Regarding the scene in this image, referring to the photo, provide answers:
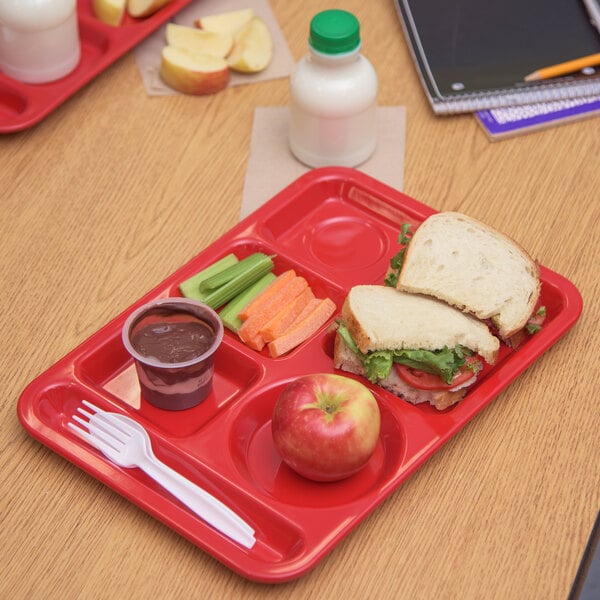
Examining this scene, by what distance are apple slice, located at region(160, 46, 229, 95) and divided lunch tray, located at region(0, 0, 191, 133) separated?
3.9 inches

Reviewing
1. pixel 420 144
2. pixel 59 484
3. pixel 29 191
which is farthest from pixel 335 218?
pixel 59 484

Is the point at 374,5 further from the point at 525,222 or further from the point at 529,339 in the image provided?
the point at 529,339

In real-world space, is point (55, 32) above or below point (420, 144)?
above

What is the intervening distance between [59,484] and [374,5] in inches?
58.2

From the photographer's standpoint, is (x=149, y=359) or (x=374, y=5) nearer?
(x=149, y=359)

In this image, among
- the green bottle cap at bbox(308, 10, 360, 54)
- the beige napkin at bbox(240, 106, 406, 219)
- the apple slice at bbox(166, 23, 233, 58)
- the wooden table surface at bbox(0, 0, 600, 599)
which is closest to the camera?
the wooden table surface at bbox(0, 0, 600, 599)

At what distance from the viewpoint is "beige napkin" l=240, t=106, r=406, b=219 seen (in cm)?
208

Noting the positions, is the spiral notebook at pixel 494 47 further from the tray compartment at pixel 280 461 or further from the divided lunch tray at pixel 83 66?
the tray compartment at pixel 280 461

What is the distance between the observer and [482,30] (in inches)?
92.4

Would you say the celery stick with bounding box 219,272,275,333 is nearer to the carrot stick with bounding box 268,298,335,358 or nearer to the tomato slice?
the carrot stick with bounding box 268,298,335,358

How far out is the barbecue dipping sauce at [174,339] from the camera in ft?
5.28

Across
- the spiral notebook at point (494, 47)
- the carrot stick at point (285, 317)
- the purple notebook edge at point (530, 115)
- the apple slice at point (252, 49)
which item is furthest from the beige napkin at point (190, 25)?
the carrot stick at point (285, 317)

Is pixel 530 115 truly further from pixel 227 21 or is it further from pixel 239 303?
pixel 239 303

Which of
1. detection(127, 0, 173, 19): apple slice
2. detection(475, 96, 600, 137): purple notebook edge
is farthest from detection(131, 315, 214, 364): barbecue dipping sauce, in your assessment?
detection(127, 0, 173, 19): apple slice
